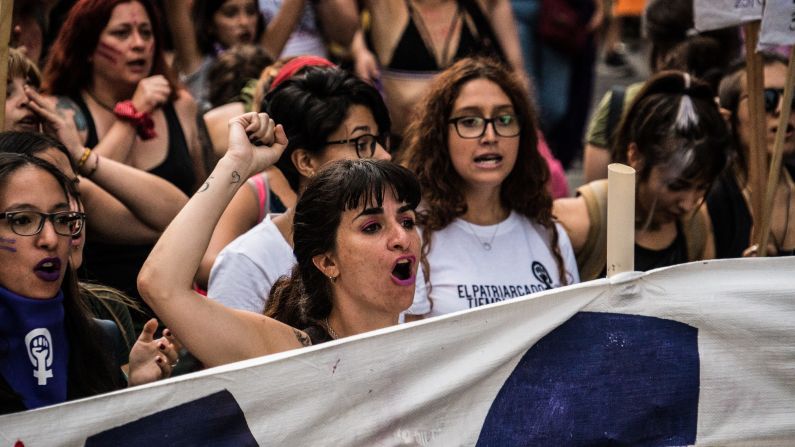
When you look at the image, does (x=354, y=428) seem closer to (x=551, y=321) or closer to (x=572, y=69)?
(x=551, y=321)

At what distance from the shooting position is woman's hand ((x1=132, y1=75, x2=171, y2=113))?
4.55m

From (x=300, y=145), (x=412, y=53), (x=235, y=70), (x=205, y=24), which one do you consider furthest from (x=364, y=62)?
(x=300, y=145)

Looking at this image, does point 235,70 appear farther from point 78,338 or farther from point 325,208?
point 78,338

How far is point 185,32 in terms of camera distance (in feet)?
→ 19.3

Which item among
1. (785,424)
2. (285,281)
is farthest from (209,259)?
(785,424)

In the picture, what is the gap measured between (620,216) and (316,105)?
54.3 inches

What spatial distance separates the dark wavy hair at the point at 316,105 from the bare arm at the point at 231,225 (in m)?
0.17

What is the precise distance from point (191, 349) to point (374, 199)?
0.62 meters

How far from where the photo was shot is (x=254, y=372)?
2533mm

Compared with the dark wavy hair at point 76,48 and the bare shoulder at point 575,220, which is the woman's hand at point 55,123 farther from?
the bare shoulder at point 575,220

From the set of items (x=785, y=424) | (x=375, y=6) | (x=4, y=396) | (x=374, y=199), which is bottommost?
(x=785, y=424)

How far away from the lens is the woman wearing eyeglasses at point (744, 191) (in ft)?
14.5

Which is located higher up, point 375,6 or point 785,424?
point 375,6

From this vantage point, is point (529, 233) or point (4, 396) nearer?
point (4, 396)
